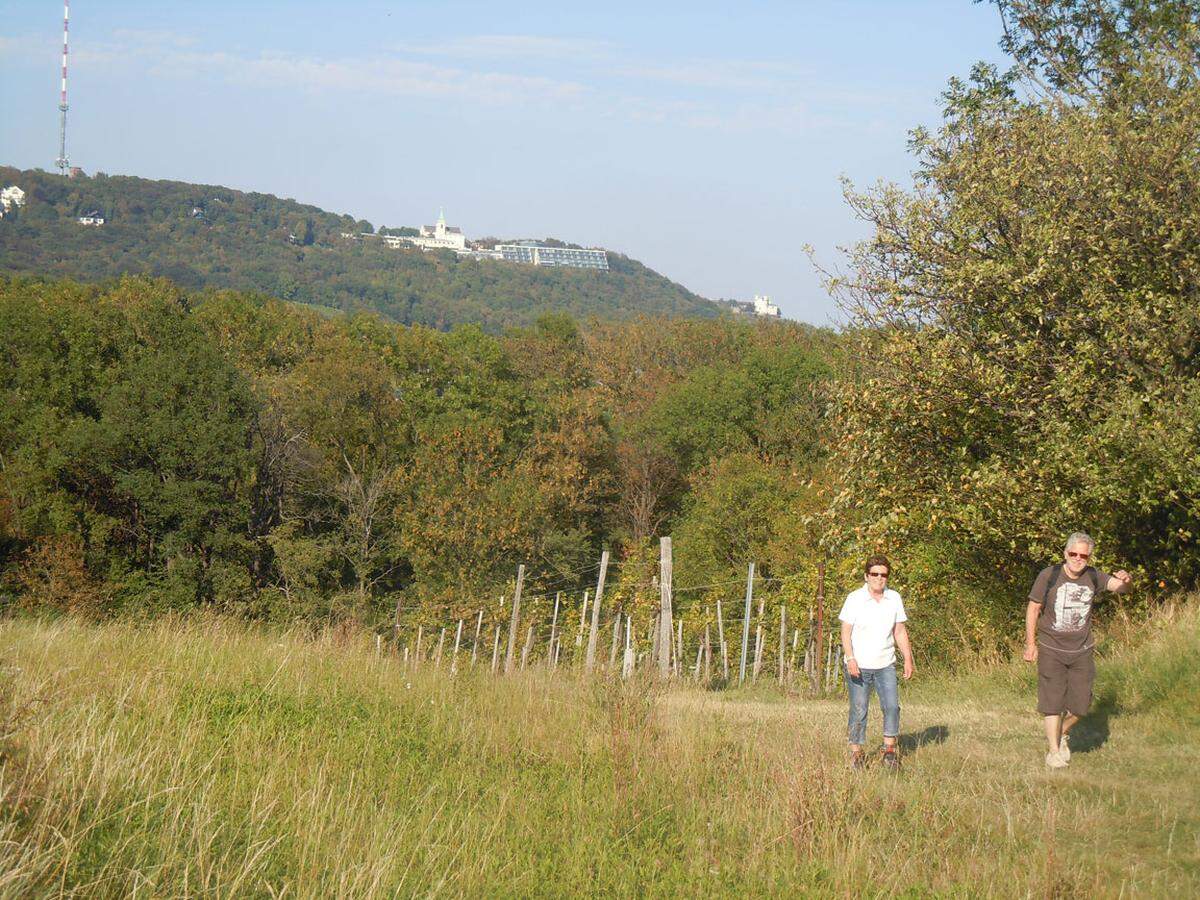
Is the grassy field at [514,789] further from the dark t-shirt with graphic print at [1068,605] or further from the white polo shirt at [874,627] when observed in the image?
the dark t-shirt with graphic print at [1068,605]

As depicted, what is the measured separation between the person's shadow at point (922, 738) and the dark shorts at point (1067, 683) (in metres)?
1.15

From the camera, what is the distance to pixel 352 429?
1727 inches

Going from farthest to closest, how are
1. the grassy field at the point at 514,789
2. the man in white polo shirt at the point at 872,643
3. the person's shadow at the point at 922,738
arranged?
the person's shadow at the point at 922,738 < the man in white polo shirt at the point at 872,643 < the grassy field at the point at 514,789

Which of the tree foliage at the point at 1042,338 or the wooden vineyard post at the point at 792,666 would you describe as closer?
the tree foliage at the point at 1042,338

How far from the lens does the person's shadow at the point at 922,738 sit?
8.96 m

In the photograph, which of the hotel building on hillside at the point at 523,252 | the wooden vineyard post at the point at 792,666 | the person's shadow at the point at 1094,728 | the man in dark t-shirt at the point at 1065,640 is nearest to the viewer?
the man in dark t-shirt at the point at 1065,640

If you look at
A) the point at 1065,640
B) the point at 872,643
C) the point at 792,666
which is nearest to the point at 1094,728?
the point at 1065,640

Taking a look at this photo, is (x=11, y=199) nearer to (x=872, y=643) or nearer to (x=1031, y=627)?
(x=872, y=643)

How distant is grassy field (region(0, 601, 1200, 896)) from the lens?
478cm

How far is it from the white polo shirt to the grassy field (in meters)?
0.69

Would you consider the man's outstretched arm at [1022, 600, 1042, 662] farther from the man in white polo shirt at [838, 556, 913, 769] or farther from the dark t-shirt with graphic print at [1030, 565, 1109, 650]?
the man in white polo shirt at [838, 556, 913, 769]

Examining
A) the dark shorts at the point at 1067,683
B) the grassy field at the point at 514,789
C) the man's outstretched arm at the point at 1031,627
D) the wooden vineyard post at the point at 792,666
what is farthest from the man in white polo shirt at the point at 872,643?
the wooden vineyard post at the point at 792,666

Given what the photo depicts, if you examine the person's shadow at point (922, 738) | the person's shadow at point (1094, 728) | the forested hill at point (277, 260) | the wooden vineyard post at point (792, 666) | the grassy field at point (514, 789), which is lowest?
the wooden vineyard post at point (792, 666)

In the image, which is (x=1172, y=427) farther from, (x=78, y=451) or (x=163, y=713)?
(x=78, y=451)
